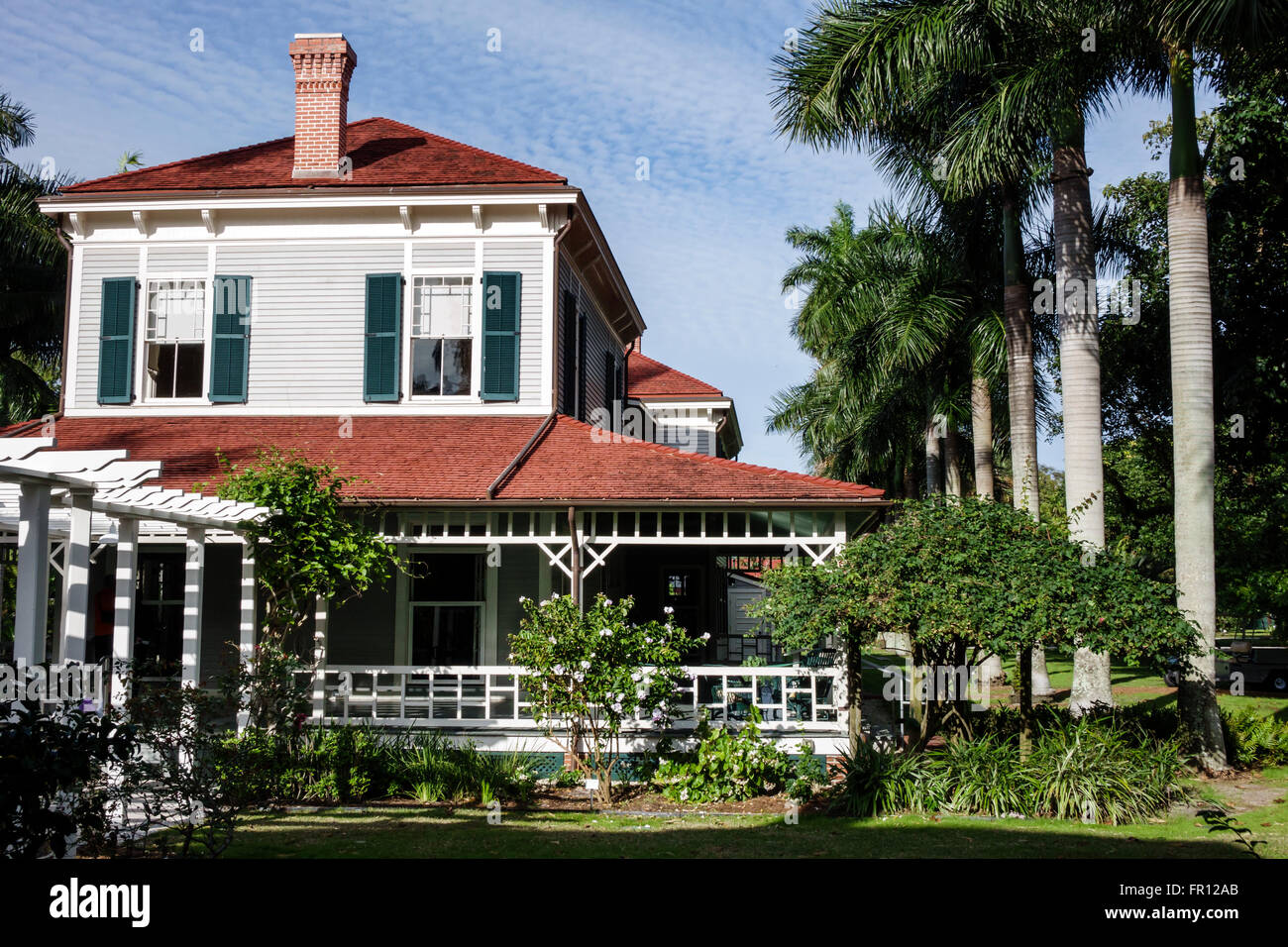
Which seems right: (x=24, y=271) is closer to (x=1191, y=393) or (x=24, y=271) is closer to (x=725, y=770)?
(x=725, y=770)

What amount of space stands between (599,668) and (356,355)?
7327 millimetres

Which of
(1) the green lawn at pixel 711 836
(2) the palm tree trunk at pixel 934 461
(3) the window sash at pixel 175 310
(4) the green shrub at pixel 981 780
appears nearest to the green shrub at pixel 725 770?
(1) the green lawn at pixel 711 836

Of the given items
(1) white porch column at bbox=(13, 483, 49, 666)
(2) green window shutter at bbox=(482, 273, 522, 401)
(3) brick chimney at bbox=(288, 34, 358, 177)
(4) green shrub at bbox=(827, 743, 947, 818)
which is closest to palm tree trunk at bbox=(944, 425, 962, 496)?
(2) green window shutter at bbox=(482, 273, 522, 401)

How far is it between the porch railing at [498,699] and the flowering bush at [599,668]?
50 centimetres

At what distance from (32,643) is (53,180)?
70.3 ft

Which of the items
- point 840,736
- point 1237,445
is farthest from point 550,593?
point 1237,445

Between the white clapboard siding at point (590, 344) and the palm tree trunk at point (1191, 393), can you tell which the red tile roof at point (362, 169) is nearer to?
the white clapboard siding at point (590, 344)

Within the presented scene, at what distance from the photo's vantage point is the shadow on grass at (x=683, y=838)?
30.0ft

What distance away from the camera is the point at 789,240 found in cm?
3691

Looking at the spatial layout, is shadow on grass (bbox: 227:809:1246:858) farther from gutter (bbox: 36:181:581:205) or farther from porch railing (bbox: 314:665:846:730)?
gutter (bbox: 36:181:581:205)

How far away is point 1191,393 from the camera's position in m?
14.2

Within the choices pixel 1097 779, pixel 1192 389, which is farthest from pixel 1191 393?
pixel 1097 779

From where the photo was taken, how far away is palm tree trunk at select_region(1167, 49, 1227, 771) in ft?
45.7
